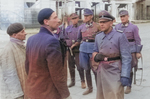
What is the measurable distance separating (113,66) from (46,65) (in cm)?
139

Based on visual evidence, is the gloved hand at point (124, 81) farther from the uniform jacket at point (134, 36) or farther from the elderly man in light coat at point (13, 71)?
the uniform jacket at point (134, 36)

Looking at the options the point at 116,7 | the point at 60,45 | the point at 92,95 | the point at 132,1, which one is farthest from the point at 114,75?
the point at 132,1

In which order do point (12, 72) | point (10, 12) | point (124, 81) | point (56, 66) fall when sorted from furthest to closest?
point (10, 12) → point (124, 81) → point (12, 72) → point (56, 66)

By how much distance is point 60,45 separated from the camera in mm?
2523

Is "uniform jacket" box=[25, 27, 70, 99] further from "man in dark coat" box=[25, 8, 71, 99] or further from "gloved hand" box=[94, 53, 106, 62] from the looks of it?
"gloved hand" box=[94, 53, 106, 62]

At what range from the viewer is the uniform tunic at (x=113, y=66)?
344 cm

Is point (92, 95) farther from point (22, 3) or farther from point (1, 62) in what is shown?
point (22, 3)

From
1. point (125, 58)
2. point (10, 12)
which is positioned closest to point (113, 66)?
point (125, 58)

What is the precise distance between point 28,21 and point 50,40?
70.6 ft

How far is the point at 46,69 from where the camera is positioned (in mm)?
2449

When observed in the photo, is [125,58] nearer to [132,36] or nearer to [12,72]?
[12,72]

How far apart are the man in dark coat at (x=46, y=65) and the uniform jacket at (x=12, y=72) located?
2.02 feet

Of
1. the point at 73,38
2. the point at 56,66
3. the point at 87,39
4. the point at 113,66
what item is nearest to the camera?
the point at 56,66

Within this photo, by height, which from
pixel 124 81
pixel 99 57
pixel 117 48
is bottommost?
pixel 124 81
